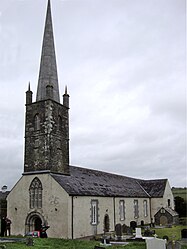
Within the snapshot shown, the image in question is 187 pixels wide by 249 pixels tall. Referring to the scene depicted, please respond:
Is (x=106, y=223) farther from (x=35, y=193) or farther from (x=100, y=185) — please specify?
(x=35, y=193)

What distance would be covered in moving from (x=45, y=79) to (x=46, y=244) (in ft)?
58.8

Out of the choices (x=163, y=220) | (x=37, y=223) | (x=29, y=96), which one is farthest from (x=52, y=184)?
(x=163, y=220)

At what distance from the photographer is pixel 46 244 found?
2055cm

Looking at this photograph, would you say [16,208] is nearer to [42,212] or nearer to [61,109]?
[42,212]

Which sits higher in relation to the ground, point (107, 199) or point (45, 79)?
point (45, 79)

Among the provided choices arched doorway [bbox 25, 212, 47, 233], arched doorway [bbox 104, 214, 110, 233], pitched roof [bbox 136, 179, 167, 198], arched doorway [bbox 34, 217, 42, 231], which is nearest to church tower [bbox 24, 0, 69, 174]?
arched doorway [bbox 25, 212, 47, 233]

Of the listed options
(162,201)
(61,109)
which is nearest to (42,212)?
(61,109)

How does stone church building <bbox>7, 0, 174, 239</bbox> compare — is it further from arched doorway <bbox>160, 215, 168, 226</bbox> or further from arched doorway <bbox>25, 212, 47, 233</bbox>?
arched doorway <bbox>160, 215, 168, 226</bbox>

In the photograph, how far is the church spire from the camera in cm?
3247

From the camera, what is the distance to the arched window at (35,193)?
2975 cm

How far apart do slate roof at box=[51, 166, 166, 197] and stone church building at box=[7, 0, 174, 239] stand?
14 centimetres

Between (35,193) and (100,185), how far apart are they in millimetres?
8671

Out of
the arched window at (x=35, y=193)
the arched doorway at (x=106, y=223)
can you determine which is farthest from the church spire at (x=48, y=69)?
the arched doorway at (x=106, y=223)

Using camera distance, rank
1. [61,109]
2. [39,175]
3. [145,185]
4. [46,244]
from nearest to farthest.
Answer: [46,244]
[39,175]
[61,109]
[145,185]
